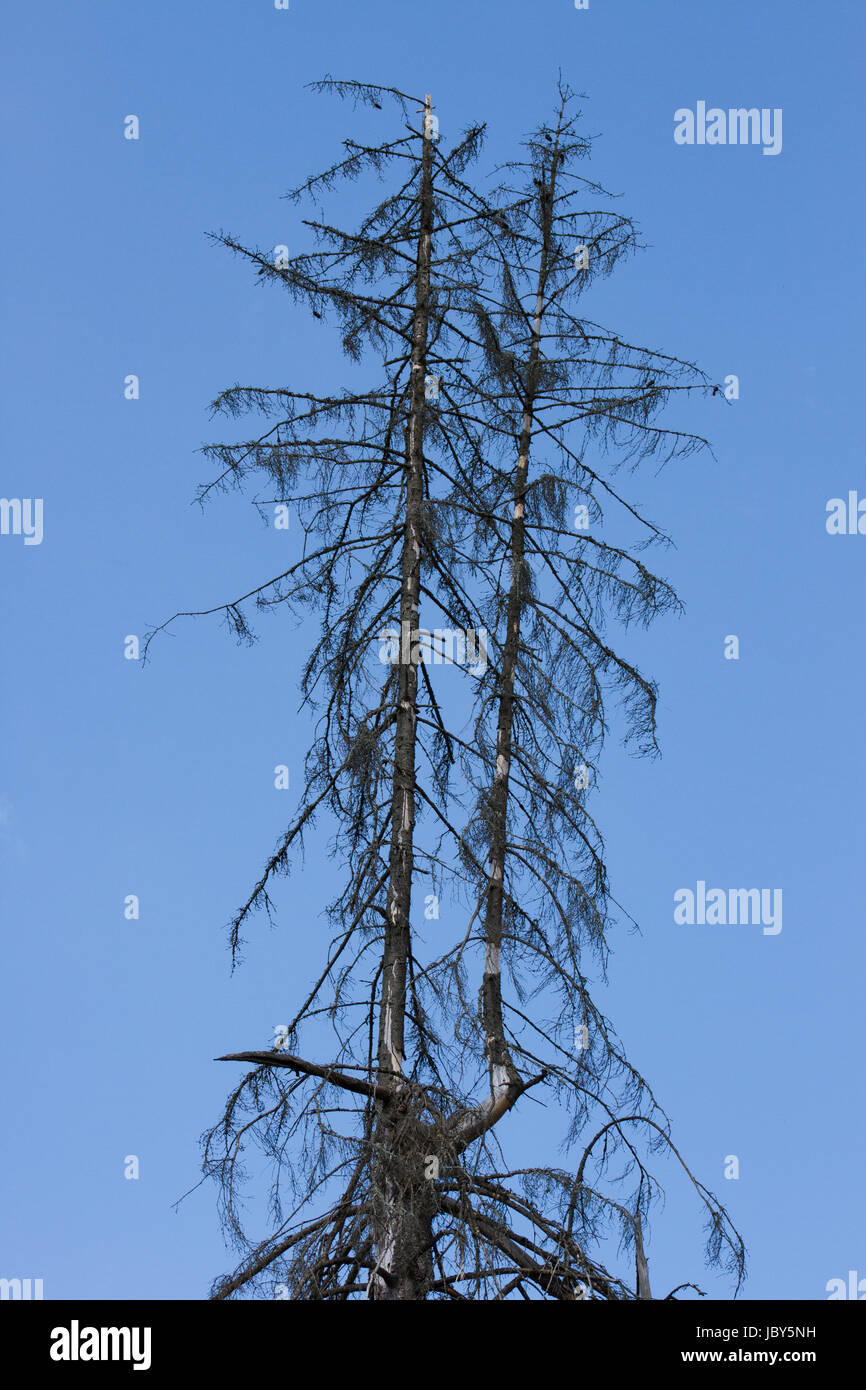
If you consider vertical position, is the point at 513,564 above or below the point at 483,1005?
above

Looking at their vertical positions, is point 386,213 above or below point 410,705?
above

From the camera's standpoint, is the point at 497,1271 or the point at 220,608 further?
A: the point at 220,608

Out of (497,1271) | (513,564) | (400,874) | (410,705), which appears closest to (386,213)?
(513,564)

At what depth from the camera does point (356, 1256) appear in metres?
8.66
